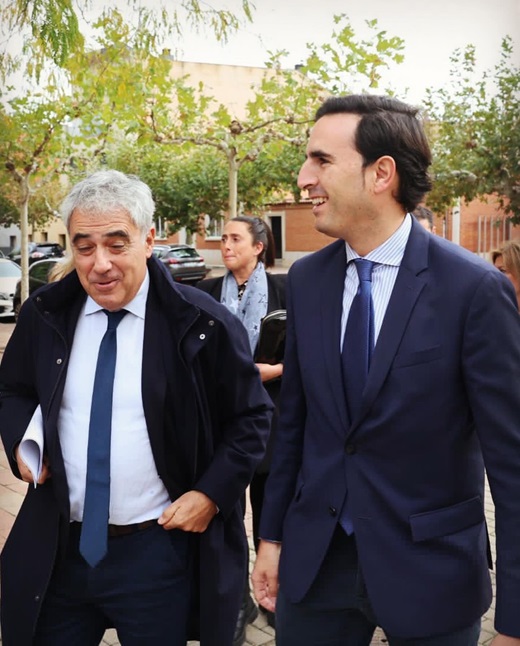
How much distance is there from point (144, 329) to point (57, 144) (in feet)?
48.7

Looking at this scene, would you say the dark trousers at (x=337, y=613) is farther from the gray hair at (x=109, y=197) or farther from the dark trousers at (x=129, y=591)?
the gray hair at (x=109, y=197)

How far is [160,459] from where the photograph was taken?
2.41 meters

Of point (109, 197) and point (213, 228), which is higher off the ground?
point (109, 197)

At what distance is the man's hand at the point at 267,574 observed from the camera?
2250 mm

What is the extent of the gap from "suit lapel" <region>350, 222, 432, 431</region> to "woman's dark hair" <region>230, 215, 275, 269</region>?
237 cm

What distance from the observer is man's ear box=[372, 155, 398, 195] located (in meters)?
2.07

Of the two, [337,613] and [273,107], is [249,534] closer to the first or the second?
[337,613]

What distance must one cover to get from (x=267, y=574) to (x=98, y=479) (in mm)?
550

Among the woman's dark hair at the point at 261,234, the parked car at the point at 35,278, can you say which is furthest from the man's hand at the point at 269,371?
the parked car at the point at 35,278

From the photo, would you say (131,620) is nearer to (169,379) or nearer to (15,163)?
(169,379)

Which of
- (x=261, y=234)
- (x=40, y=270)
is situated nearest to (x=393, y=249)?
(x=261, y=234)

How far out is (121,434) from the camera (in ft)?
7.89

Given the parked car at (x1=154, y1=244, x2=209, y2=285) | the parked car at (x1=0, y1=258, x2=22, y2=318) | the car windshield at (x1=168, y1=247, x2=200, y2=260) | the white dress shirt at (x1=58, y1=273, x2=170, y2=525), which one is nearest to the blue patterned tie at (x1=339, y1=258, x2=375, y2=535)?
the white dress shirt at (x1=58, y1=273, x2=170, y2=525)

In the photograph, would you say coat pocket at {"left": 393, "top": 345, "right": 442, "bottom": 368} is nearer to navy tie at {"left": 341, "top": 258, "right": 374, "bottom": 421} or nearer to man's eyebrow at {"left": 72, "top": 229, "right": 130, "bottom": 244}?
navy tie at {"left": 341, "top": 258, "right": 374, "bottom": 421}
